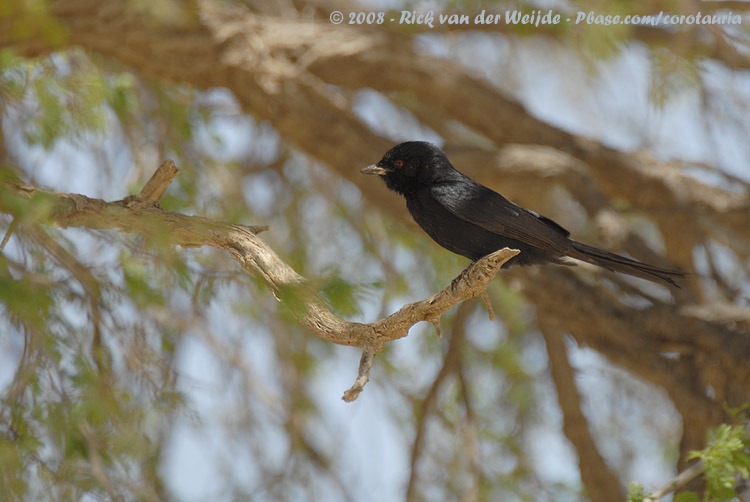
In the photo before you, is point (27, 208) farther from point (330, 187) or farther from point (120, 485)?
point (330, 187)

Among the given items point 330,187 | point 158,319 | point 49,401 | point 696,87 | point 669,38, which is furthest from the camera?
point 330,187

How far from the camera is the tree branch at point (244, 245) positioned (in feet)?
8.16

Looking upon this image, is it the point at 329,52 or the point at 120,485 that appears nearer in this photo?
the point at 120,485

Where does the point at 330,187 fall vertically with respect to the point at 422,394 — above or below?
above

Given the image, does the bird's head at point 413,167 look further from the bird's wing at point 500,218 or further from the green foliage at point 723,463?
the green foliage at point 723,463

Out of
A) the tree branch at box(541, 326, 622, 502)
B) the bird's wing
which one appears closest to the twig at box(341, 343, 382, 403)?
the bird's wing

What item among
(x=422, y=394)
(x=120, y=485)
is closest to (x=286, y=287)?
(x=120, y=485)

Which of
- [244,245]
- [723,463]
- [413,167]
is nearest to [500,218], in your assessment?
[413,167]

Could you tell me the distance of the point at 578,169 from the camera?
5176 millimetres

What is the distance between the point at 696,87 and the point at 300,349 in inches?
152

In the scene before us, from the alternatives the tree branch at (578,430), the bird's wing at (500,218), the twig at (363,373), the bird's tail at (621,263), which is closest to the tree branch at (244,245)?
the twig at (363,373)

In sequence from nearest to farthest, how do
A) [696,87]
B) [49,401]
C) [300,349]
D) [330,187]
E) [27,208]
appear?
[27,208], [49,401], [696,87], [300,349], [330,187]

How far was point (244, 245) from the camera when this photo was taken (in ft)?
9.18

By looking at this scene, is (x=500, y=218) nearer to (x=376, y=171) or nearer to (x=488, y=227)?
(x=488, y=227)
